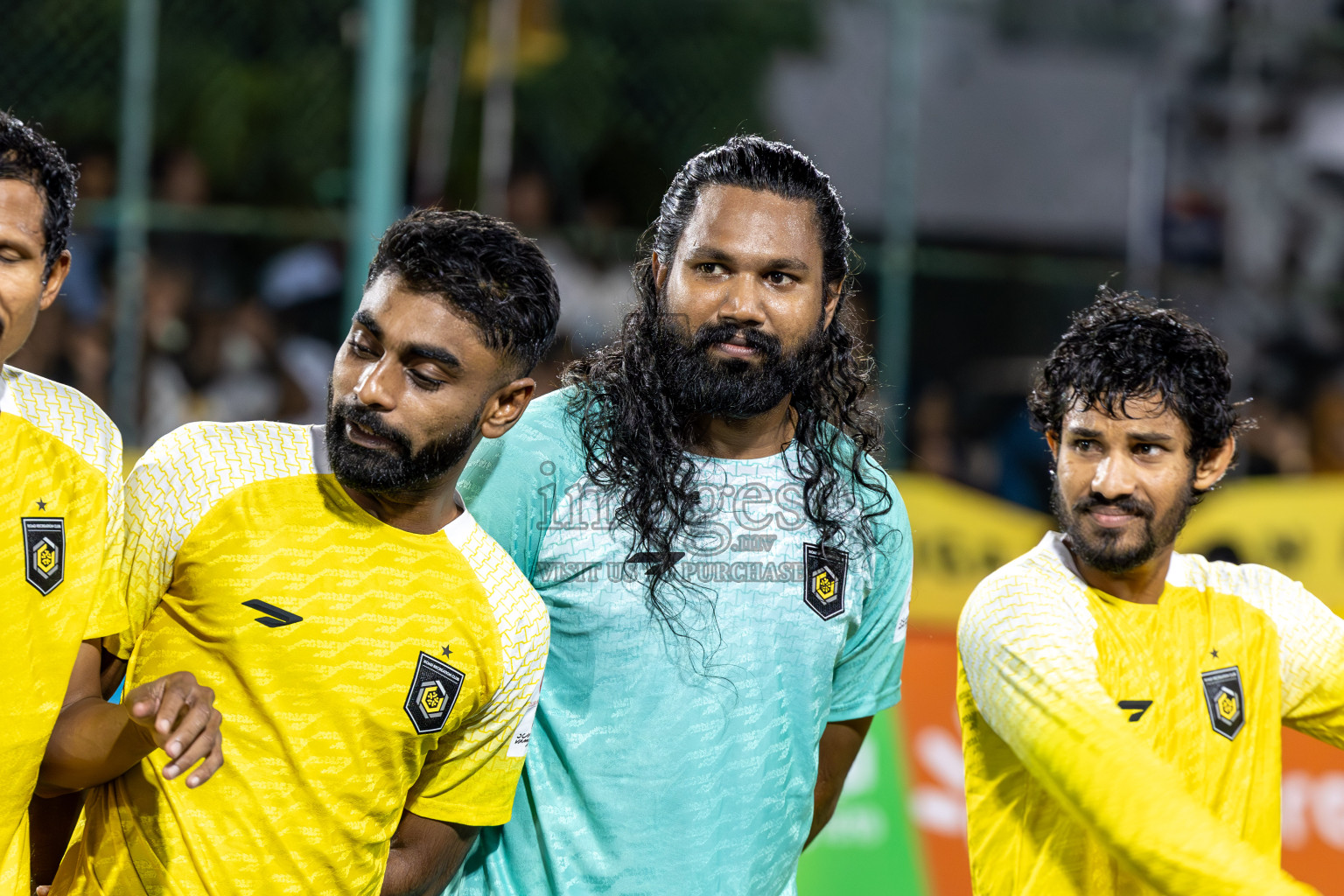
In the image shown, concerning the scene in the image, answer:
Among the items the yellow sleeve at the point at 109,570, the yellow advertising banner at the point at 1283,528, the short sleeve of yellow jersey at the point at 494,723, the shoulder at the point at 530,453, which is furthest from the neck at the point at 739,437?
the yellow advertising banner at the point at 1283,528

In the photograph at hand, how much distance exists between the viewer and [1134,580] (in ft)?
9.84

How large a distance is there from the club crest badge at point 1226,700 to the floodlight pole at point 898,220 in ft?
16.3

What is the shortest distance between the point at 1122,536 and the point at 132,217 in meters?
5.74

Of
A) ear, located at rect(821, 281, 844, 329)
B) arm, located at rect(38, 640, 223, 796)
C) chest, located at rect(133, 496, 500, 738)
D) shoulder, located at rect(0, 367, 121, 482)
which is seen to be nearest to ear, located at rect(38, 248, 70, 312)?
shoulder, located at rect(0, 367, 121, 482)

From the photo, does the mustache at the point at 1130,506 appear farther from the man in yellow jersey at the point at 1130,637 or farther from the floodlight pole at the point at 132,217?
the floodlight pole at the point at 132,217

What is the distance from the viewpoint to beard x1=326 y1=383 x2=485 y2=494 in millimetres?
2527

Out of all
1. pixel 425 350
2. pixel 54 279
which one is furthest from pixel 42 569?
pixel 425 350

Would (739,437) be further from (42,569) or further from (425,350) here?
(42,569)

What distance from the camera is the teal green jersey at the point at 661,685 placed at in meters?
2.79

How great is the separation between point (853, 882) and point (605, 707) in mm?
2615

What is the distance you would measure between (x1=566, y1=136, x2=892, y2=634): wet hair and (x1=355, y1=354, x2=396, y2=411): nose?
0.49m

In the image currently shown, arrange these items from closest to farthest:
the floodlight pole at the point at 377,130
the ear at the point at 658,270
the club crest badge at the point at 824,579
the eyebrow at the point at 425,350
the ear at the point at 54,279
Answer: the ear at the point at 54,279
the eyebrow at the point at 425,350
the club crest badge at the point at 824,579
the ear at the point at 658,270
the floodlight pole at the point at 377,130

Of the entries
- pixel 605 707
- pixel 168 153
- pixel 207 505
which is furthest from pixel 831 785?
pixel 168 153

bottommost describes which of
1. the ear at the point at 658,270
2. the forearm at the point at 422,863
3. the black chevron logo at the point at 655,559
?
the forearm at the point at 422,863
